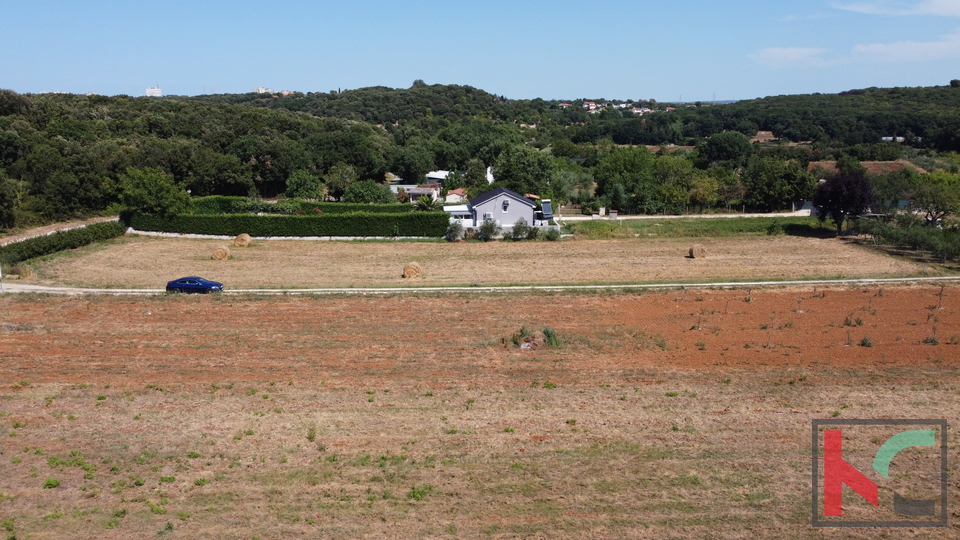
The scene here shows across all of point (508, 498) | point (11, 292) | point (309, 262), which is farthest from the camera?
point (309, 262)

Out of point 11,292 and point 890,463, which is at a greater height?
point 11,292

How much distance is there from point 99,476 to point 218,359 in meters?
8.51

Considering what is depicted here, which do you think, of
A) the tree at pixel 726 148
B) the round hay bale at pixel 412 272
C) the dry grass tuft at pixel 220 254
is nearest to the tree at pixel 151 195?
the dry grass tuft at pixel 220 254

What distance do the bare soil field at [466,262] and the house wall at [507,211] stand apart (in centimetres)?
292

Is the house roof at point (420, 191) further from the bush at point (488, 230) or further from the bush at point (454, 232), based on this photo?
the bush at point (488, 230)

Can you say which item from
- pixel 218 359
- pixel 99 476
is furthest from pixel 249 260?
pixel 99 476

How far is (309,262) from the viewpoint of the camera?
143 ft

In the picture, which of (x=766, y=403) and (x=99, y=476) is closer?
(x=99, y=476)

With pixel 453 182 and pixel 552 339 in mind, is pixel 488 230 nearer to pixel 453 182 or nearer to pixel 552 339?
pixel 453 182

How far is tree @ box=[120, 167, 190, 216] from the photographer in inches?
2024

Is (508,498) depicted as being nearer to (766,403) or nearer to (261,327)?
(766,403)

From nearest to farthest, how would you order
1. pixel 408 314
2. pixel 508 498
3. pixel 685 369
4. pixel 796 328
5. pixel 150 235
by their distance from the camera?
1. pixel 508 498
2. pixel 685 369
3. pixel 796 328
4. pixel 408 314
5. pixel 150 235

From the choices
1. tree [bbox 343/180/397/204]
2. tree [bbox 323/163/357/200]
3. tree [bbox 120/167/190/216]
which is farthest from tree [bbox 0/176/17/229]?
tree [bbox 323/163/357/200]

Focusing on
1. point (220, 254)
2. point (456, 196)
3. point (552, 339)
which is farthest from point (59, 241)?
point (552, 339)
